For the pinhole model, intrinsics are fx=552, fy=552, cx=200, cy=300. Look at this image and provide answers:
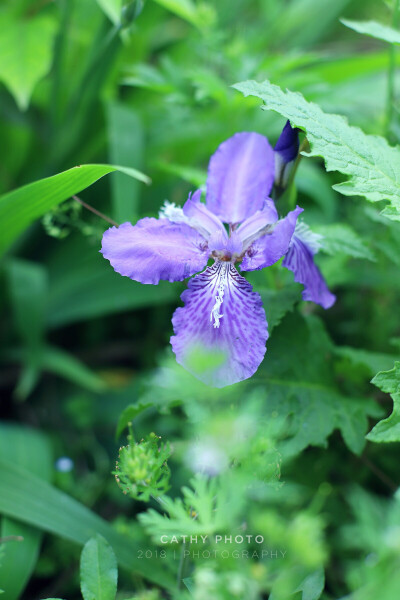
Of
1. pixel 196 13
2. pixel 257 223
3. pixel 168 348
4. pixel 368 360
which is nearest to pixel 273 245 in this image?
pixel 257 223

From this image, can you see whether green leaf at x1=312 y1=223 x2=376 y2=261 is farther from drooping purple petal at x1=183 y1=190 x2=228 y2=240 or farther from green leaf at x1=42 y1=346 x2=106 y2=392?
green leaf at x1=42 y1=346 x2=106 y2=392

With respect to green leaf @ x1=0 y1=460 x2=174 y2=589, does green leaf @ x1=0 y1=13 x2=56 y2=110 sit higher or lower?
higher

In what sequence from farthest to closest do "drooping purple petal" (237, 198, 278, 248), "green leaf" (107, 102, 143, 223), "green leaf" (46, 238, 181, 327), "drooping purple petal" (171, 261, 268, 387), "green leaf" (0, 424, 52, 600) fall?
"green leaf" (46, 238, 181, 327), "green leaf" (107, 102, 143, 223), "green leaf" (0, 424, 52, 600), "drooping purple petal" (237, 198, 278, 248), "drooping purple petal" (171, 261, 268, 387)

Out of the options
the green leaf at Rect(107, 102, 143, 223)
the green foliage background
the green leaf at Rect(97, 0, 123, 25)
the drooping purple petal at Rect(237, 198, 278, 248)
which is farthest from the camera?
the green leaf at Rect(107, 102, 143, 223)

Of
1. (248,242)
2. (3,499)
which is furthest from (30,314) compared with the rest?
(248,242)

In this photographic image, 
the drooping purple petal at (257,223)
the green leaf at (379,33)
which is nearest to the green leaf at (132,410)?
the drooping purple petal at (257,223)

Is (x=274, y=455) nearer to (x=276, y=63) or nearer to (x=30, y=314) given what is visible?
(x=30, y=314)

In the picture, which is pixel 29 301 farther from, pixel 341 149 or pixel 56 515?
pixel 341 149

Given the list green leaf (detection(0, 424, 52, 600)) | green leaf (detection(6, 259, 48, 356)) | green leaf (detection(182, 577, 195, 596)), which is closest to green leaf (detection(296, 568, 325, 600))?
green leaf (detection(182, 577, 195, 596))
